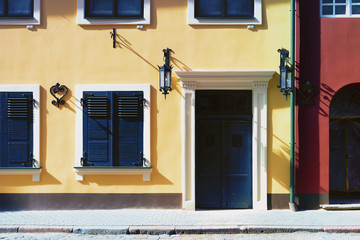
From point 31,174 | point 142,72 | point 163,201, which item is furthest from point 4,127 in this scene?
point 163,201

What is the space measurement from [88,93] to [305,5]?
17.8 feet

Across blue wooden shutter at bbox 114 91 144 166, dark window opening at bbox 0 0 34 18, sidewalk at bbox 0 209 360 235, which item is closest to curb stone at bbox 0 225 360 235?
sidewalk at bbox 0 209 360 235

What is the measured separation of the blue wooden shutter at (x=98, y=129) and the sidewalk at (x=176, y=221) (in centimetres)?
120

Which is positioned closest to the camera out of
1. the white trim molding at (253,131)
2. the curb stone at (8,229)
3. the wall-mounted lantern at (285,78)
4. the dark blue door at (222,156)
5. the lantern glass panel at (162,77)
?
the curb stone at (8,229)

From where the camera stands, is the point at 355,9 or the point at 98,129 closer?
the point at 98,129

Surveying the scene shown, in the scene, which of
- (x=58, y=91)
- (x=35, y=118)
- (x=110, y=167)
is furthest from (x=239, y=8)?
(x=35, y=118)

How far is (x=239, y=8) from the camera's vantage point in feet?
27.3

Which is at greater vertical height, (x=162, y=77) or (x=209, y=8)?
(x=209, y=8)

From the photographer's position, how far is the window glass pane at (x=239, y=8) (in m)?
8.29

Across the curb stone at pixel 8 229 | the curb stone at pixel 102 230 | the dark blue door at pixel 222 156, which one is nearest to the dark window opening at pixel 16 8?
the dark blue door at pixel 222 156

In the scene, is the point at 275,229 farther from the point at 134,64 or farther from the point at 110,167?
the point at 134,64

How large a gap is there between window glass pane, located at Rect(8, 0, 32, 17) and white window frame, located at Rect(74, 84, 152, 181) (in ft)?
7.06

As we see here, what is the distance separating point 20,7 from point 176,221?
6043 mm

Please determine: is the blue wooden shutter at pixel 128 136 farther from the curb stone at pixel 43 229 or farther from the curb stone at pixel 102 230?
the curb stone at pixel 43 229
